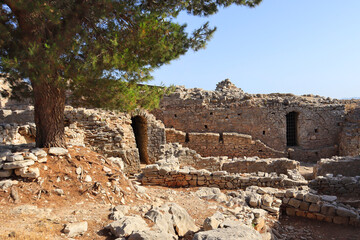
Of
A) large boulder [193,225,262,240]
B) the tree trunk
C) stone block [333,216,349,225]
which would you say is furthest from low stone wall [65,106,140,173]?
large boulder [193,225,262,240]

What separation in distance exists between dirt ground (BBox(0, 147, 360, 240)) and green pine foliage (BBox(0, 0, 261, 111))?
1608mm

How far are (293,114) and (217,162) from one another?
30.5ft

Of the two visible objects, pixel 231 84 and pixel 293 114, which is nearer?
pixel 293 114

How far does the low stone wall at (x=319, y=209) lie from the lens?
6.16 metres

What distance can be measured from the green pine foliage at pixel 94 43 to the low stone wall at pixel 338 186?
6635mm

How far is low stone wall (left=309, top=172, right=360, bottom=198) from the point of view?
27.0 feet

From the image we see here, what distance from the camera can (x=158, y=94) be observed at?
20.9ft

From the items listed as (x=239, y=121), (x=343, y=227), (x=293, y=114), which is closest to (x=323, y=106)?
(x=293, y=114)

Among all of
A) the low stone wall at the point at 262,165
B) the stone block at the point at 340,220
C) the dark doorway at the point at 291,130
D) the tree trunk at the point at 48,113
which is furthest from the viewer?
the dark doorway at the point at 291,130

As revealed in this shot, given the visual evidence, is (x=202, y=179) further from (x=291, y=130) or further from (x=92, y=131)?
(x=291, y=130)

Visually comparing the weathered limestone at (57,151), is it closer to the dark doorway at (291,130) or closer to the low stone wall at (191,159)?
the low stone wall at (191,159)

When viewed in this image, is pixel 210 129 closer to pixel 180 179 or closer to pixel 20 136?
pixel 180 179

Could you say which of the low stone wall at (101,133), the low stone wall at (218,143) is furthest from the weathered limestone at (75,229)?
the low stone wall at (218,143)

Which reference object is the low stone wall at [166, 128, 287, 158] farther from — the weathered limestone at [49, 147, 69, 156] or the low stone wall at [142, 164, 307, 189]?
the weathered limestone at [49, 147, 69, 156]
